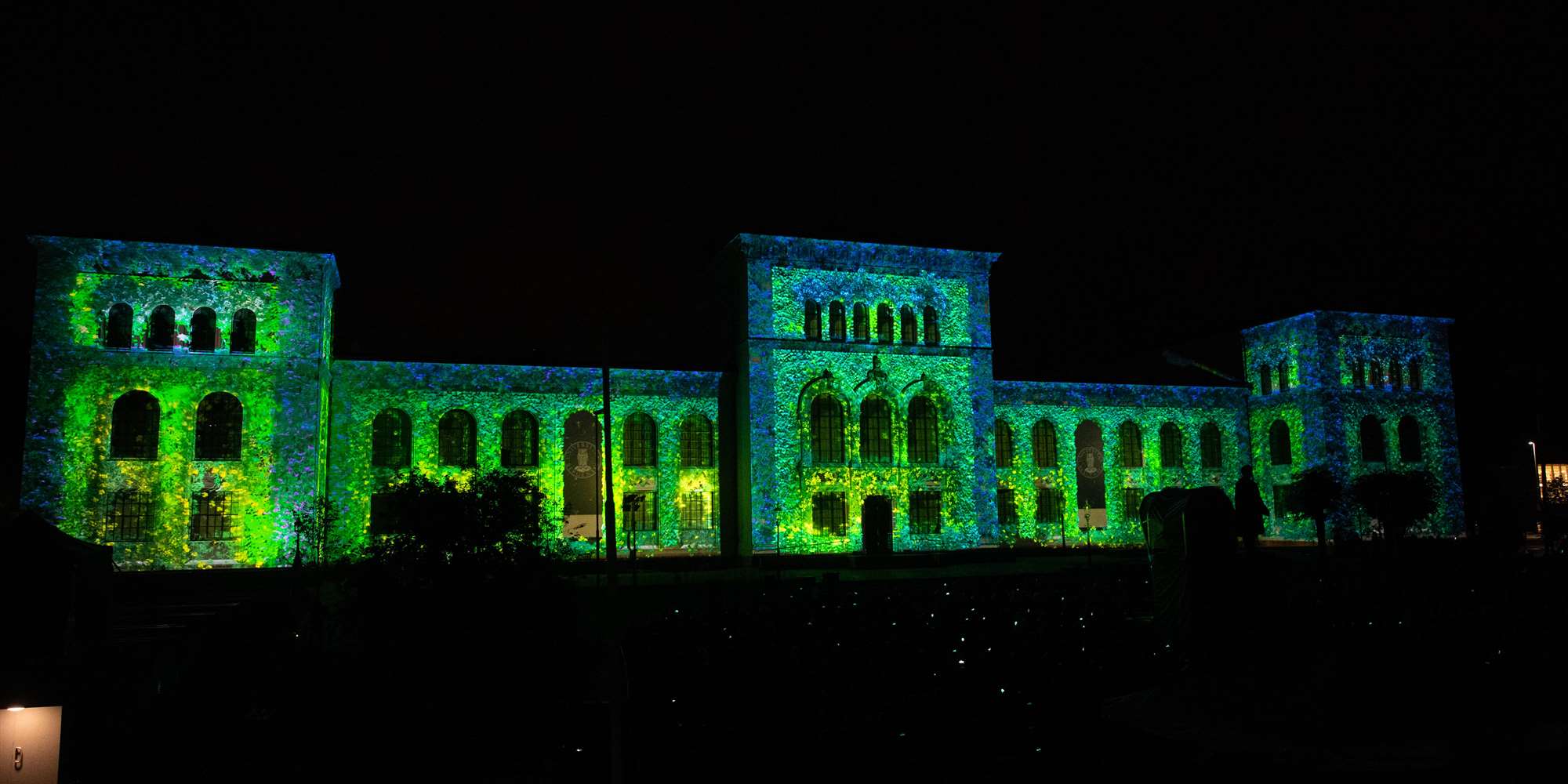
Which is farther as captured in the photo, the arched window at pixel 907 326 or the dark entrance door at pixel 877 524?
the arched window at pixel 907 326

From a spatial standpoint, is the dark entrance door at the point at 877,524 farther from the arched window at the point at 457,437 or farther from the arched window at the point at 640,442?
the arched window at the point at 457,437

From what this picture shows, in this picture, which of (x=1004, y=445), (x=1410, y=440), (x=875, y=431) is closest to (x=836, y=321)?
(x=875, y=431)

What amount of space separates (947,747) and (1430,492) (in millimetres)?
34111

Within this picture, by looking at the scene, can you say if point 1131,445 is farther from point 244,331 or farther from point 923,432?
point 244,331

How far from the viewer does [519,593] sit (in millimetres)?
12906

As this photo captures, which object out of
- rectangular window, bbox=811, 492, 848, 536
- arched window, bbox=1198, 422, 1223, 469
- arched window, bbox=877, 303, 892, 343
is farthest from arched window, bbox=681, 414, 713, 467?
arched window, bbox=1198, 422, 1223, 469

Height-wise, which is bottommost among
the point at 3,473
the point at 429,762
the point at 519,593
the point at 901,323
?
the point at 429,762

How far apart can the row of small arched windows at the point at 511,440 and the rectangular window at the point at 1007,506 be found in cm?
1242

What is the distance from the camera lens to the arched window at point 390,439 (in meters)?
37.8

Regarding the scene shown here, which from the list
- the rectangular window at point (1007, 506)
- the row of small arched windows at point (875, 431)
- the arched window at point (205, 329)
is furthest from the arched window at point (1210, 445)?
the arched window at point (205, 329)

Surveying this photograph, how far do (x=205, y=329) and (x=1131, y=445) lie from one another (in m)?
36.3

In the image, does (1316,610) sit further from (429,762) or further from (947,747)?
(429,762)

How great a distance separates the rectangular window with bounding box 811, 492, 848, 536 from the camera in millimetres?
39656

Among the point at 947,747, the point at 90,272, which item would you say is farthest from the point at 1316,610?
the point at 90,272
